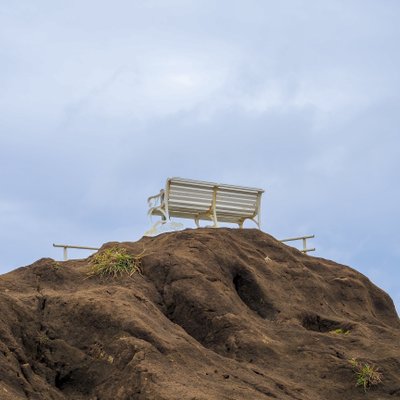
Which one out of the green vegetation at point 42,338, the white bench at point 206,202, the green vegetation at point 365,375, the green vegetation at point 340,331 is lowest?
the green vegetation at point 365,375

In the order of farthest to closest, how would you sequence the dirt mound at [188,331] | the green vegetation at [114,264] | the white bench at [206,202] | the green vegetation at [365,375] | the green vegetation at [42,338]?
1. the white bench at [206,202]
2. the green vegetation at [114,264]
3. the green vegetation at [365,375]
4. the green vegetation at [42,338]
5. the dirt mound at [188,331]

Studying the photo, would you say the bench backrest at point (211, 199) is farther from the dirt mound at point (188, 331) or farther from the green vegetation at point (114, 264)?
the green vegetation at point (114, 264)

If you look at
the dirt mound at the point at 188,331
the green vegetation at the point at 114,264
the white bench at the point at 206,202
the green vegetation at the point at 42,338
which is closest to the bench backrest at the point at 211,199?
the white bench at the point at 206,202

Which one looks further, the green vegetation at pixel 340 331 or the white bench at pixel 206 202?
the white bench at pixel 206 202

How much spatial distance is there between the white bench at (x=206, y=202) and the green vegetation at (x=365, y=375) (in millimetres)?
3894

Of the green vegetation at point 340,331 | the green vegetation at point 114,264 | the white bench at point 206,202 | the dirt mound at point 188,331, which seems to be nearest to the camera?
the dirt mound at point 188,331

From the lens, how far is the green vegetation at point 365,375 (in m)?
7.93

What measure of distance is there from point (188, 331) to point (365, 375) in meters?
1.70

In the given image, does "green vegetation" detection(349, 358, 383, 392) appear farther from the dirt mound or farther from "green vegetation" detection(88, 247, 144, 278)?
"green vegetation" detection(88, 247, 144, 278)

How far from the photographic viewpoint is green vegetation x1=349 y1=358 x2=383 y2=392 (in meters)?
7.93

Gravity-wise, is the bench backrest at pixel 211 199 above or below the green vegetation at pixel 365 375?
above

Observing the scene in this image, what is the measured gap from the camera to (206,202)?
11.6 m

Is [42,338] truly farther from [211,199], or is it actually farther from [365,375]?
[211,199]

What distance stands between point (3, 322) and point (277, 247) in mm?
4169
